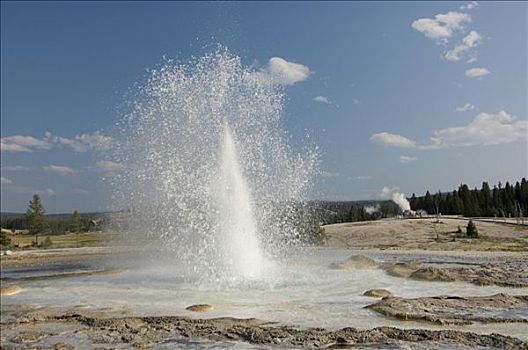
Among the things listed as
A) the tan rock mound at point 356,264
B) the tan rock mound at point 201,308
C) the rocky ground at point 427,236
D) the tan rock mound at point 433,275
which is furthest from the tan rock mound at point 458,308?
the rocky ground at point 427,236

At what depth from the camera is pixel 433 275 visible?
87.6ft

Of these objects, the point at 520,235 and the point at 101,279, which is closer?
the point at 101,279

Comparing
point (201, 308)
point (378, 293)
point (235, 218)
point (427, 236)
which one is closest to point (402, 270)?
point (378, 293)

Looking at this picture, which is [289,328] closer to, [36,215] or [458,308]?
[458,308]

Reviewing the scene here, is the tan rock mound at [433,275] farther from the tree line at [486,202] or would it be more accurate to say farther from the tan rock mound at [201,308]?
the tree line at [486,202]

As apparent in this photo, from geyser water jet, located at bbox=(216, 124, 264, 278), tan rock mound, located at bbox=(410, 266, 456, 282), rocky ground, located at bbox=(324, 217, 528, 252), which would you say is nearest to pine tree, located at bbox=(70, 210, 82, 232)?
rocky ground, located at bbox=(324, 217, 528, 252)

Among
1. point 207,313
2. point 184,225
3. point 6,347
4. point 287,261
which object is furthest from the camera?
point 287,261

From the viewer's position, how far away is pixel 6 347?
15.5 m

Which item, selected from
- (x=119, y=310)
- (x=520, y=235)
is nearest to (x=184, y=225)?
(x=119, y=310)

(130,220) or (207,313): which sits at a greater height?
(130,220)

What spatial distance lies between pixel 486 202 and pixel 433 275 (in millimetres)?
75463

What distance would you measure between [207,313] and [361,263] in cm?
1596

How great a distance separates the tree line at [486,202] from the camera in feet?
294

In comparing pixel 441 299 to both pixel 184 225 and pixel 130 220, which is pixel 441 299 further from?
pixel 130 220
